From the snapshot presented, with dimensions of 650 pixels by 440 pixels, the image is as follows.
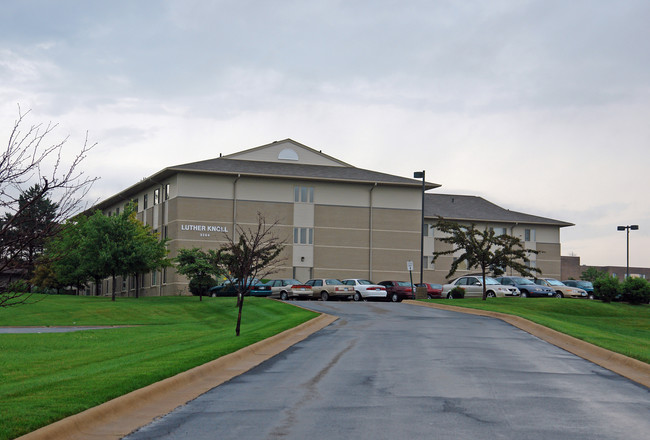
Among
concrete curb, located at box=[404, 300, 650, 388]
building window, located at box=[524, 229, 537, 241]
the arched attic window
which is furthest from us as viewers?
building window, located at box=[524, 229, 537, 241]

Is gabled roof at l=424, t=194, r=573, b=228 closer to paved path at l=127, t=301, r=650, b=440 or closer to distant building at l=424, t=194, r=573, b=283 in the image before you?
distant building at l=424, t=194, r=573, b=283

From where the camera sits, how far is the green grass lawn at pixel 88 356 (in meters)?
9.84

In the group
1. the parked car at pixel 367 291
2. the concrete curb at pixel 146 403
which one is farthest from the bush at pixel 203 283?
the concrete curb at pixel 146 403

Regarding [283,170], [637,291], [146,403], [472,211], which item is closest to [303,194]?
[283,170]

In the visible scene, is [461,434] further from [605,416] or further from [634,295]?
[634,295]

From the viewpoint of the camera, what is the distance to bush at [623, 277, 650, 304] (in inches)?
1918

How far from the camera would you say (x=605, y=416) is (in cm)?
939

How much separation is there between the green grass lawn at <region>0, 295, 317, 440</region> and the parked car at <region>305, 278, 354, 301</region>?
10011 mm

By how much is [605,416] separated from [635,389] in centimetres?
292

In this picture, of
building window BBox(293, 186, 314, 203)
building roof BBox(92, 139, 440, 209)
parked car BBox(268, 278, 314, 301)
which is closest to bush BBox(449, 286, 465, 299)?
parked car BBox(268, 278, 314, 301)

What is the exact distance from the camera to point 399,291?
51.5 m

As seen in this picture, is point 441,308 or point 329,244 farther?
point 329,244

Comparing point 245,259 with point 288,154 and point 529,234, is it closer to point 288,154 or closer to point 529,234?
point 288,154

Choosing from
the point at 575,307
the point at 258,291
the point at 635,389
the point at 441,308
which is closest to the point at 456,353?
the point at 635,389
